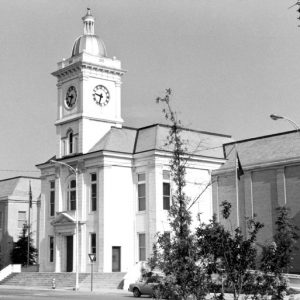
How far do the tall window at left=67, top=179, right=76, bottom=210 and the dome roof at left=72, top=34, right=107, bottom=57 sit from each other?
463 inches

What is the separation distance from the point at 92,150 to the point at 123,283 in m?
13.1

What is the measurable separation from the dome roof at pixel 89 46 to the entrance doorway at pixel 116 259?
17.7 meters

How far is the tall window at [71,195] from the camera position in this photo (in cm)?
5597

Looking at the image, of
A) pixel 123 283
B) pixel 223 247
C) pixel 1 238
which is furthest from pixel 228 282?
pixel 1 238

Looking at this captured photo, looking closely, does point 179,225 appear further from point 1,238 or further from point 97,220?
point 1,238

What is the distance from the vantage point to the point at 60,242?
2216 inches

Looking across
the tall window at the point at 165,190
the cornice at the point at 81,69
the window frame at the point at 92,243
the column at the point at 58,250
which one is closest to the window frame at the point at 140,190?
the tall window at the point at 165,190

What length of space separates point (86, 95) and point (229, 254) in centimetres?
4455

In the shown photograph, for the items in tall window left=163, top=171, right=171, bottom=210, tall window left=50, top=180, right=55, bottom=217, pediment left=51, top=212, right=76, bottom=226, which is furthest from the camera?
tall window left=50, top=180, right=55, bottom=217

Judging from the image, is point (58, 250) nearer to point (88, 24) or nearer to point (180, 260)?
point (88, 24)

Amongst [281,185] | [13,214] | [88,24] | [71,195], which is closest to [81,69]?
[88,24]

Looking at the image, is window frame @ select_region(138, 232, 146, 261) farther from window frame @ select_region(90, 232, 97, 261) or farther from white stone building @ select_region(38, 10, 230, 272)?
window frame @ select_region(90, 232, 97, 261)

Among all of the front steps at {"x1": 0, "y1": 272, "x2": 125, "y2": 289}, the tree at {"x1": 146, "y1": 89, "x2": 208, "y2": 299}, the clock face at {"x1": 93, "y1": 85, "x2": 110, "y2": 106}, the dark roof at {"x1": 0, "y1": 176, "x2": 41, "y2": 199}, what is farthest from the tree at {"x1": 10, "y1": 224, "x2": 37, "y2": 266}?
the tree at {"x1": 146, "y1": 89, "x2": 208, "y2": 299}

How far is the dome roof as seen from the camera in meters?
57.9
